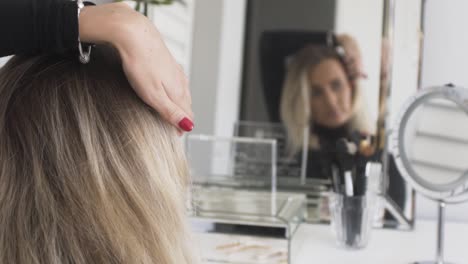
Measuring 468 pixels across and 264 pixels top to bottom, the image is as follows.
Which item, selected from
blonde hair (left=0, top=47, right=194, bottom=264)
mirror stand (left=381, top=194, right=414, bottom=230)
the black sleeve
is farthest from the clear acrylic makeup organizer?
the black sleeve

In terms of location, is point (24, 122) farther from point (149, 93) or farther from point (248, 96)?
point (248, 96)

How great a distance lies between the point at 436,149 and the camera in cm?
115

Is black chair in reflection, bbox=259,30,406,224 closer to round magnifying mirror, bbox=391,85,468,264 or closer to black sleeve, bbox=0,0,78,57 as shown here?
round magnifying mirror, bbox=391,85,468,264

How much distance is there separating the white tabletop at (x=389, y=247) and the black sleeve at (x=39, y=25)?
599 millimetres

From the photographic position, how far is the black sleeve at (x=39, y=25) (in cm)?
52

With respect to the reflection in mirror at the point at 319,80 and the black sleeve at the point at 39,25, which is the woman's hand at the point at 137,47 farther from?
the reflection in mirror at the point at 319,80

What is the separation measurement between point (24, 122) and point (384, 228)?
3.08 feet

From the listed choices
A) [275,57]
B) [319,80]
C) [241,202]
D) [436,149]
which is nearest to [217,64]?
[275,57]

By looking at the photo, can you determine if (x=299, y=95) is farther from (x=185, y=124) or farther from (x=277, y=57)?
(x=185, y=124)

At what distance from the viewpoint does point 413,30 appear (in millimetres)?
1285

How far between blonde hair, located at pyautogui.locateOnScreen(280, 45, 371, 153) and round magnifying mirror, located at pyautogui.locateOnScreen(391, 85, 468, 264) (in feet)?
0.82

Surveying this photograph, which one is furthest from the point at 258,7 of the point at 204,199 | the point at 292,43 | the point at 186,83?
the point at 186,83

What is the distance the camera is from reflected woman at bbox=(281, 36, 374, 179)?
50.4 inches

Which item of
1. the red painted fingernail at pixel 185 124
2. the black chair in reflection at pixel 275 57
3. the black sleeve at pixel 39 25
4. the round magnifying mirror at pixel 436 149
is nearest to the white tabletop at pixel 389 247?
the round magnifying mirror at pixel 436 149
